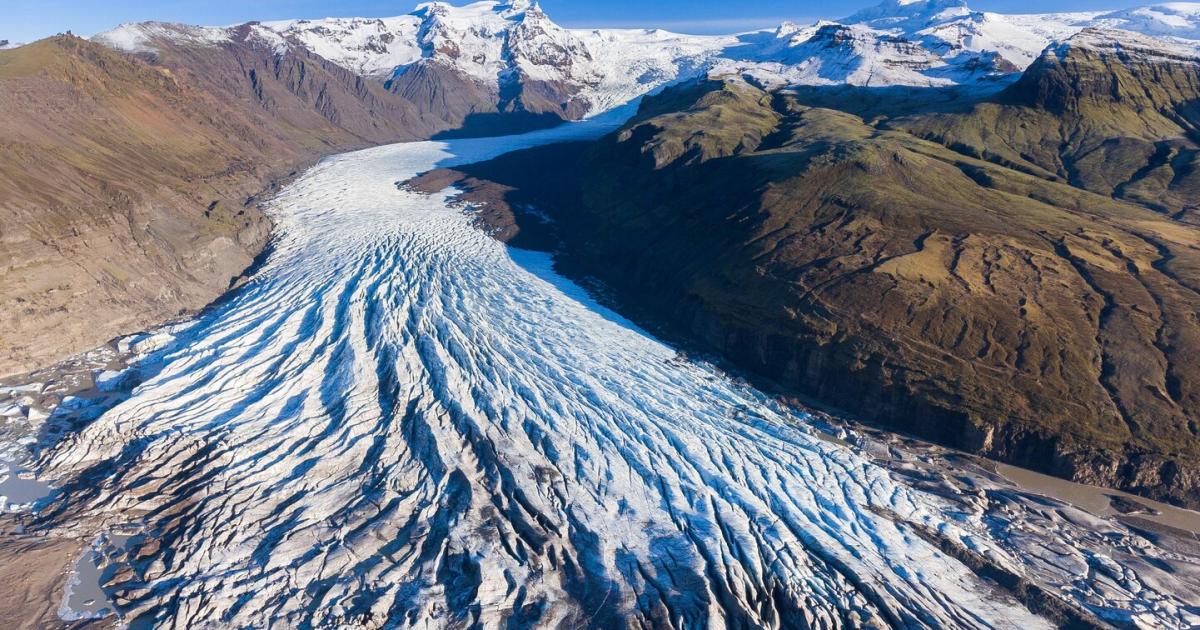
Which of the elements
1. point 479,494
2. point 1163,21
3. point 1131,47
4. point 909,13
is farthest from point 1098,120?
point 909,13

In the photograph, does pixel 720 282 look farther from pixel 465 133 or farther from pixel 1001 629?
pixel 465 133

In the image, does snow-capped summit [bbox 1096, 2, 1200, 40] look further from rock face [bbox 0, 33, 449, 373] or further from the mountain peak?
rock face [bbox 0, 33, 449, 373]

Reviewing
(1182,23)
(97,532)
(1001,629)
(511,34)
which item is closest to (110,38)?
(511,34)

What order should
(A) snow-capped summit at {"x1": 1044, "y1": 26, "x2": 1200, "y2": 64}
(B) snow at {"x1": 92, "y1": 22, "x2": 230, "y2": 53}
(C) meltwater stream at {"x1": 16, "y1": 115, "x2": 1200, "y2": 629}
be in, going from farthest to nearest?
(B) snow at {"x1": 92, "y1": 22, "x2": 230, "y2": 53} → (A) snow-capped summit at {"x1": 1044, "y1": 26, "x2": 1200, "y2": 64} → (C) meltwater stream at {"x1": 16, "y1": 115, "x2": 1200, "y2": 629}

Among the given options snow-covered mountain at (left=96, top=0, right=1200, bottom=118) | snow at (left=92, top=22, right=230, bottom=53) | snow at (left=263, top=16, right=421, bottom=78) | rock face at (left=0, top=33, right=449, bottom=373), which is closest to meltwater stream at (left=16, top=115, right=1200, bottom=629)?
rock face at (left=0, top=33, right=449, bottom=373)

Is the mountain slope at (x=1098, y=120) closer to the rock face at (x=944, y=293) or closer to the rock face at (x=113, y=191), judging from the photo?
the rock face at (x=944, y=293)

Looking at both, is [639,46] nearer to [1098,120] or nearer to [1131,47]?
[1131,47]
